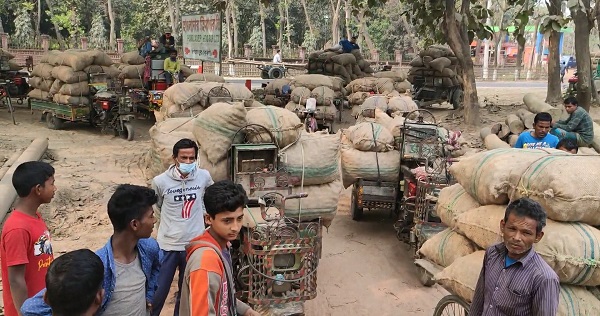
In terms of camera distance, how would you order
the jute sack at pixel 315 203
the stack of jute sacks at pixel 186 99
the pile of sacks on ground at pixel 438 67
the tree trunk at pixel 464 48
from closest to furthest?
the jute sack at pixel 315 203 < the stack of jute sacks at pixel 186 99 < the tree trunk at pixel 464 48 < the pile of sacks on ground at pixel 438 67

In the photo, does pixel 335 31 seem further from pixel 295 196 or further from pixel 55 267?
pixel 55 267

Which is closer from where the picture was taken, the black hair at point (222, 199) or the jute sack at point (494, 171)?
the black hair at point (222, 199)

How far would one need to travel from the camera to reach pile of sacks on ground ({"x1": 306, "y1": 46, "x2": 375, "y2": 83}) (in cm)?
1580

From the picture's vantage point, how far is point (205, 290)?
1.93 m

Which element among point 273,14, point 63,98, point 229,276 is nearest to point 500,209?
point 229,276

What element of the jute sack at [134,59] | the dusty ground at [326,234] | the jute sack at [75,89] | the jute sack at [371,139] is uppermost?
the jute sack at [134,59]

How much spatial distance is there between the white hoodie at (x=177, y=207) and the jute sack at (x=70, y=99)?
888 cm

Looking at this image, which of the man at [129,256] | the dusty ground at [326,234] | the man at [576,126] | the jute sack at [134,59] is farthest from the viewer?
the jute sack at [134,59]

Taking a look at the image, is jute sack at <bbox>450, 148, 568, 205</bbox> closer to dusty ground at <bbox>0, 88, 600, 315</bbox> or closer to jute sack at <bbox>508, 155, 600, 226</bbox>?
jute sack at <bbox>508, 155, 600, 226</bbox>

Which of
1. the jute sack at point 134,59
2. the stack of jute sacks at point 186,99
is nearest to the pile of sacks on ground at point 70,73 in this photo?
the jute sack at point 134,59

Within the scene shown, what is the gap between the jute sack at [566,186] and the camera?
2617 millimetres

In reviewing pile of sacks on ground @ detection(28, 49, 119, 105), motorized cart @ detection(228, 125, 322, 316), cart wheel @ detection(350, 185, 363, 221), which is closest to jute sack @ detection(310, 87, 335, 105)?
pile of sacks on ground @ detection(28, 49, 119, 105)

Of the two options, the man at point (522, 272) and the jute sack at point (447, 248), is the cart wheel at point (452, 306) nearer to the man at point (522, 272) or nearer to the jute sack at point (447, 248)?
the jute sack at point (447, 248)

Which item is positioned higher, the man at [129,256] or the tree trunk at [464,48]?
the tree trunk at [464,48]
